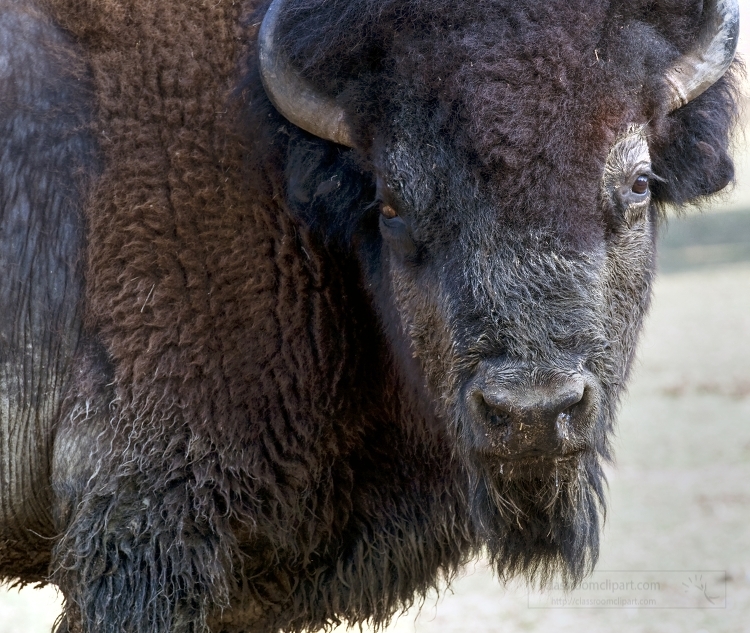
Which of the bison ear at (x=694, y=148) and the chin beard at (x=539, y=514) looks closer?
the chin beard at (x=539, y=514)

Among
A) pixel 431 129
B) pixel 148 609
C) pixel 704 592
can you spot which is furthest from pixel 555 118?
pixel 704 592

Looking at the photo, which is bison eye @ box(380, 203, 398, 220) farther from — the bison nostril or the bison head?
the bison nostril

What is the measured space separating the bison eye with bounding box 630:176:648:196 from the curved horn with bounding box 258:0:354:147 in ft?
3.27

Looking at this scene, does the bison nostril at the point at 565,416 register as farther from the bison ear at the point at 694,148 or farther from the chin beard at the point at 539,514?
the bison ear at the point at 694,148

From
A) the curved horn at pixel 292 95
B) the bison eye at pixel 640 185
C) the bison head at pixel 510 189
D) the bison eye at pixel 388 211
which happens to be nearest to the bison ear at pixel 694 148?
the bison head at pixel 510 189

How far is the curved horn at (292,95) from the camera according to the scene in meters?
→ 3.30

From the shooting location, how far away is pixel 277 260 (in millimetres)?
3439

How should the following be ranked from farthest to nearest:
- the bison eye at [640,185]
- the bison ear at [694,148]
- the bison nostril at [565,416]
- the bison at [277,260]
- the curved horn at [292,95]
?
the bison ear at [694,148]
the curved horn at [292,95]
the bison eye at [640,185]
the bison at [277,260]
the bison nostril at [565,416]

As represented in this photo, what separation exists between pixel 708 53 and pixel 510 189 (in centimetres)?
102

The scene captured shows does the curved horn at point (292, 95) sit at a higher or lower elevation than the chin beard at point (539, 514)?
higher

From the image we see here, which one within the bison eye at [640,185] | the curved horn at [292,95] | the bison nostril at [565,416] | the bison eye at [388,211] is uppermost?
the curved horn at [292,95]

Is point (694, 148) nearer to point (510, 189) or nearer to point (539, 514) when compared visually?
point (510, 189)

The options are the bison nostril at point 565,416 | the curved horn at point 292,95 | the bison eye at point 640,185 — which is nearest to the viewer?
the bison nostril at point 565,416

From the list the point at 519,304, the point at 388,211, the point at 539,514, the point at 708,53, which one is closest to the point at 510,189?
the point at 519,304
